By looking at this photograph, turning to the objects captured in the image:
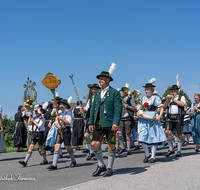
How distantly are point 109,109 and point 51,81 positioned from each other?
2.07 m

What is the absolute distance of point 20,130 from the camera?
520 inches

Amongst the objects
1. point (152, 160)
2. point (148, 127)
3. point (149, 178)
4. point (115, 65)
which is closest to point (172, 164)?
point (152, 160)

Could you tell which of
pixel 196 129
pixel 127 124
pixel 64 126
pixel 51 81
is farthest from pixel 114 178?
pixel 196 129

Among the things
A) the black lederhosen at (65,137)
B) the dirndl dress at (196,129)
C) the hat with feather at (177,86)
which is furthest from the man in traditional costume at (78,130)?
the dirndl dress at (196,129)

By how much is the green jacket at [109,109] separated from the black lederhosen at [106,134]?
142 millimetres

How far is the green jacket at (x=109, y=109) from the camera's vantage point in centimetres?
584

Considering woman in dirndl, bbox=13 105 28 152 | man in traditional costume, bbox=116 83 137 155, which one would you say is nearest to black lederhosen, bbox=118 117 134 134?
man in traditional costume, bbox=116 83 137 155

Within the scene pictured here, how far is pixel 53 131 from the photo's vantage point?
28.6 feet

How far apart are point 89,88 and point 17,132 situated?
5787mm

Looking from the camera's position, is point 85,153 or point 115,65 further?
point 85,153

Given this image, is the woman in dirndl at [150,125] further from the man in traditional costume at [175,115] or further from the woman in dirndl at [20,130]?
the woman in dirndl at [20,130]

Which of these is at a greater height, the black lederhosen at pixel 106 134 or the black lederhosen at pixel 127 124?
the black lederhosen at pixel 127 124

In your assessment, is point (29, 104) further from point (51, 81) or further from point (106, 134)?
point (106, 134)

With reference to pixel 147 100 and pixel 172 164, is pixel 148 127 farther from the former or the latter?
pixel 172 164
